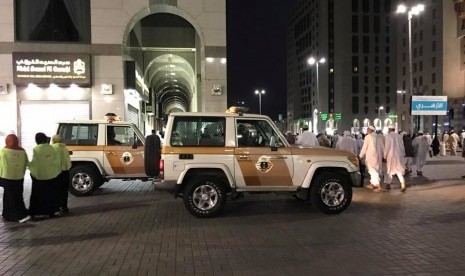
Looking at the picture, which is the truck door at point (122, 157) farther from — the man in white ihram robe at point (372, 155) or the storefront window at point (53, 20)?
the storefront window at point (53, 20)

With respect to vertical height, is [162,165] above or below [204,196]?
above

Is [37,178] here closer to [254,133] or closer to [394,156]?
[254,133]

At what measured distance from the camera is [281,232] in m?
8.86

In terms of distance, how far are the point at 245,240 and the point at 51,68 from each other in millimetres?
15816

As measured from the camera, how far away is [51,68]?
21.1m

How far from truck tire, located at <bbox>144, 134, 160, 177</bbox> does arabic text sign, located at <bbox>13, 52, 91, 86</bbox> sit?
1186cm

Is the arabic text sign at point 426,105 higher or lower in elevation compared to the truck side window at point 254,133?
higher

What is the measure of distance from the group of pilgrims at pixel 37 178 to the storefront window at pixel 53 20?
11851 millimetres

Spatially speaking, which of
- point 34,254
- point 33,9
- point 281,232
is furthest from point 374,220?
point 33,9

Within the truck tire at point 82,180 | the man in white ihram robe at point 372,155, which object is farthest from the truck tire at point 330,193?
the truck tire at point 82,180

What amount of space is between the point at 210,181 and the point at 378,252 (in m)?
3.97

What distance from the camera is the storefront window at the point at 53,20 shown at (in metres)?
21.3

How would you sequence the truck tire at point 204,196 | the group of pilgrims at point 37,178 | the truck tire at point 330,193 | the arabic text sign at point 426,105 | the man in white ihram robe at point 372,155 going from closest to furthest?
the group of pilgrims at point 37,178, the truck tire at point 204,196, the truck tire at point 330,193, the man in white ihram robe at point 372,155, the arabic text sign at point 426,105

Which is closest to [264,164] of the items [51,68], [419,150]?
[419,150]
